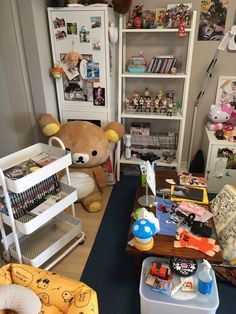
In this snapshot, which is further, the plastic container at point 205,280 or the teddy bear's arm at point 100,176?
the teddy bear's arm at point 100,176

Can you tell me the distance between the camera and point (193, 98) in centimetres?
266

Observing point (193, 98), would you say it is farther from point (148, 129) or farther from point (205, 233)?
point (205, 233)

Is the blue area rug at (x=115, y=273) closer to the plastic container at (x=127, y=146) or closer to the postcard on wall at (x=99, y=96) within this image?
the plastic container at (x=127, y=146)

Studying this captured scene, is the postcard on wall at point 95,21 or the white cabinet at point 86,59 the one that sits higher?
the postcard on wall at point 95,21

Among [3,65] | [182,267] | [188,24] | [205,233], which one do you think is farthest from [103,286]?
[188,24]

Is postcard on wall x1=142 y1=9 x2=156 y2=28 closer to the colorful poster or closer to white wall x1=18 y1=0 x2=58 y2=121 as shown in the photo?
A: the colorful poster

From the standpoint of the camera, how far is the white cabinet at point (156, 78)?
93.6 inches

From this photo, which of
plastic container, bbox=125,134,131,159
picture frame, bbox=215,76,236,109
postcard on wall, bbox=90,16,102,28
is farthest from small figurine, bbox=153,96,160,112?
postcard on wall, bbox=90,16,102,28

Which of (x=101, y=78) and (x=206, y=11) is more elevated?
(x=206, y=11)

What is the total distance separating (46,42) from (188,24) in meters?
1.19

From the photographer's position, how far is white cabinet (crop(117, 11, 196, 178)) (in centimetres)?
238

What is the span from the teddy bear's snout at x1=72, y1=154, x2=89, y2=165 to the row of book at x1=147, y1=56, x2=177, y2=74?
3.36ft

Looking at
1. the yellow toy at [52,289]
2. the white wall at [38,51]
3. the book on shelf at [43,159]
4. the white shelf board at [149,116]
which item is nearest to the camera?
the yellow toy at [52,289]

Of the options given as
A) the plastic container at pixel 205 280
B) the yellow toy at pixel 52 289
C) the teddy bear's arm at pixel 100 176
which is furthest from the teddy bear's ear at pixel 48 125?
the plastic container at pixel 205 280
